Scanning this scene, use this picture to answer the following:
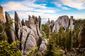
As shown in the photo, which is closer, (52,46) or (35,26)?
(52,46)

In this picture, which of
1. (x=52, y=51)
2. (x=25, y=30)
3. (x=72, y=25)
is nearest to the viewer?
(x=52, y=51)

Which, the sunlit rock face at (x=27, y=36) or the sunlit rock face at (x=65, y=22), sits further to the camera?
the sunlit rock face at (x=65, y=22)

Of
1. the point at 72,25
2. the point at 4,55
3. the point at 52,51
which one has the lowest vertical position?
A: the point at 72,25

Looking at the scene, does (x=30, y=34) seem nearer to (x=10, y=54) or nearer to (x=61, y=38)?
(x=61, y=38)

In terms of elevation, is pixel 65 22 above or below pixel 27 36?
below

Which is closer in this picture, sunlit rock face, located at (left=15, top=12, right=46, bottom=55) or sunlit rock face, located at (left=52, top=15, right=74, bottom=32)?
sunlit rock face, located at (left=15, top=12, right=46, bottom=55)

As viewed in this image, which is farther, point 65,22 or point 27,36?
point 65,22

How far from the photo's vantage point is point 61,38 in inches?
2518

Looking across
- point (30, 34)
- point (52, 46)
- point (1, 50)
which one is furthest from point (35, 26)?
point (1, 50)

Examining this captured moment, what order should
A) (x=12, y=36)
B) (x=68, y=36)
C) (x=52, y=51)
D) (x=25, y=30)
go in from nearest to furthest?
(x=52, y=51) → (x=12, y=36) → (x=25, y=30) → (x=68, y=36)

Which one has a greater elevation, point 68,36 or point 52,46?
point 52,46

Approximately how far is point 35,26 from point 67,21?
3887 cm

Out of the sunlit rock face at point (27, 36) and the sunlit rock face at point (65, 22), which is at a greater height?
the sunlit rock face at point (27, 36)

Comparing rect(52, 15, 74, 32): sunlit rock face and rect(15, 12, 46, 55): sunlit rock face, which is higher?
rect(15, 12, 46, 55): sunlit rock face
